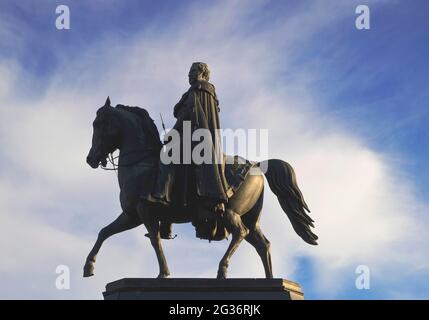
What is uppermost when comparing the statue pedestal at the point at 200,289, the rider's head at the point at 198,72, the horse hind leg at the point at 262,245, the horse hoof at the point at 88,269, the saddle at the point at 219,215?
the rider's head at the point at 198,72

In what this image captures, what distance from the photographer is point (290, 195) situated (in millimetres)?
15641

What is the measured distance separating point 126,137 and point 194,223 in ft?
6.75

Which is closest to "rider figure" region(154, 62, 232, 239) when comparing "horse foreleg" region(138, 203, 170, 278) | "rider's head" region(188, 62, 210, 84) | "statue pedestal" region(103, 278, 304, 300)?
"rider's head" region(188, 62, 210, 84)

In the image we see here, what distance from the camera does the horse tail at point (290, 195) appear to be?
15.5 metres

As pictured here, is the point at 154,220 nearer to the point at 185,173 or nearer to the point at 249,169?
the point at 185,173

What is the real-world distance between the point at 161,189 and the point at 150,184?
0.28 m

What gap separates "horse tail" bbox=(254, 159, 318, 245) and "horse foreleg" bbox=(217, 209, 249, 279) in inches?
40.8

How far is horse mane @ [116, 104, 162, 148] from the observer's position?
15664 millimetres

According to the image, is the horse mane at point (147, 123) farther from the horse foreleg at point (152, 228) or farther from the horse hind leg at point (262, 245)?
the horse hind leg at point (262, 245)

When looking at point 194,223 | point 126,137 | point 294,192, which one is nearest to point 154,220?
point 194,223

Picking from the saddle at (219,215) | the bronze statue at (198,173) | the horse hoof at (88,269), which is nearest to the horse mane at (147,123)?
the bronze statue at (198,173)
